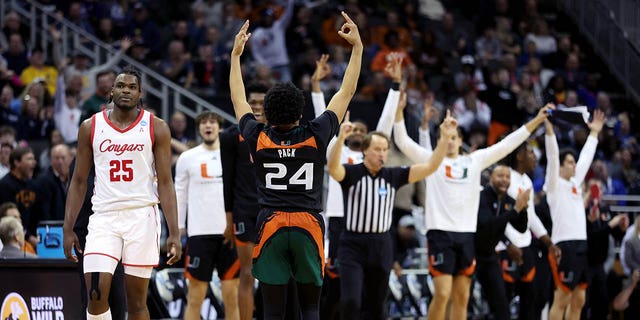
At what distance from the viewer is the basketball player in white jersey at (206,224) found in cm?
1112

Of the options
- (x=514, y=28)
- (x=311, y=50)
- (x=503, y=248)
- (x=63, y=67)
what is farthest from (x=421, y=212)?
(x=514, y=28)

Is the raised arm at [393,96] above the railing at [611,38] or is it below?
below

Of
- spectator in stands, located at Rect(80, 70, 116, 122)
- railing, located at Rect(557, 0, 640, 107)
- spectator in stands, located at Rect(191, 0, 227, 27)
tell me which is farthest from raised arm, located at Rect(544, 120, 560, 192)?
railing, located at Rect(557, 0, 640, 107)

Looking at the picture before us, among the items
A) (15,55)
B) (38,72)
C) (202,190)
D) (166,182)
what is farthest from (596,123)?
(15,55)

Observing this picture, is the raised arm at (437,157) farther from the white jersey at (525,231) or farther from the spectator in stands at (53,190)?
the spectator in stands at (53,190)

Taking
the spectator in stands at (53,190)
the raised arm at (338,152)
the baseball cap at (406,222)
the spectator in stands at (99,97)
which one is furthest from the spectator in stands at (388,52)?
the raised arm at (338,152)

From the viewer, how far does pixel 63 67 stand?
1606cm

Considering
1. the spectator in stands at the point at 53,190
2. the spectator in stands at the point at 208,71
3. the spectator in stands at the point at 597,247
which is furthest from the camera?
the spectator in stands at the point at 208,71

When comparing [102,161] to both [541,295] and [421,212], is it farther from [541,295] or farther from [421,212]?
[421,212]

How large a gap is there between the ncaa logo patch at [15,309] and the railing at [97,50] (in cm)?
609

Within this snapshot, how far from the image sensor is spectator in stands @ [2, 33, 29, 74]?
16.7 meters

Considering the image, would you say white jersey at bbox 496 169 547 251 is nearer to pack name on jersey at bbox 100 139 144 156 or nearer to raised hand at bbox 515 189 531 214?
raised hand at bbox 515 189 531 214

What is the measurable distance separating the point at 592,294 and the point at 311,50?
6867 millimetres

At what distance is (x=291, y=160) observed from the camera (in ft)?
26.9
